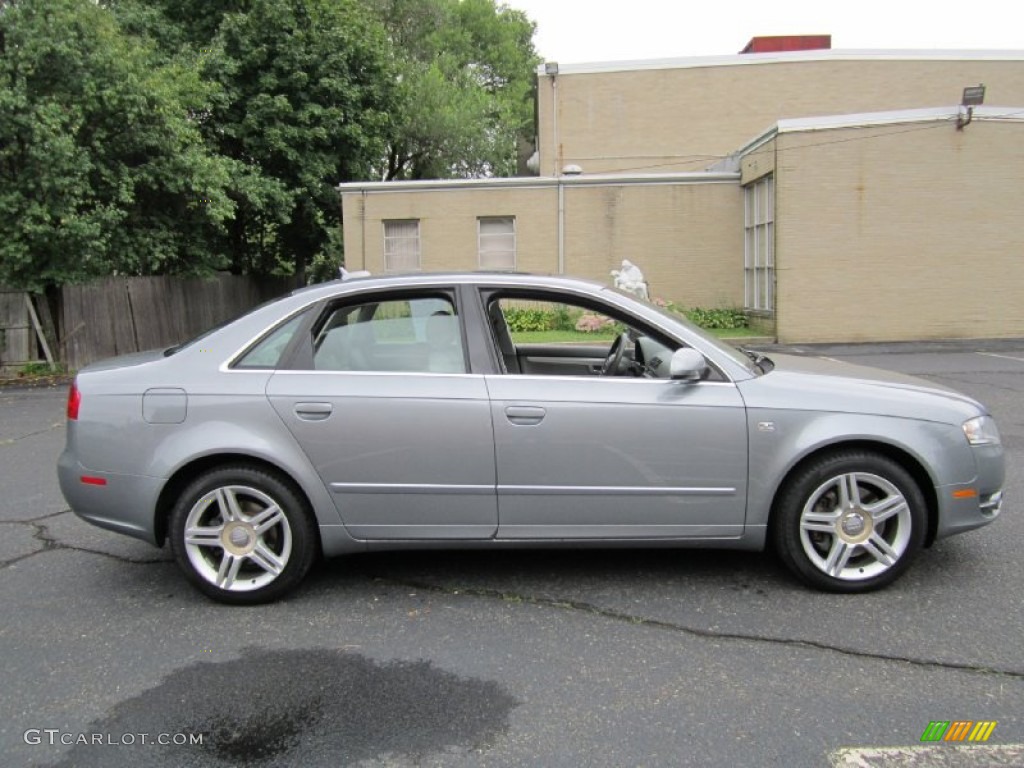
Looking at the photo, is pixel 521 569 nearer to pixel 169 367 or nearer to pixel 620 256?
pixel 169 367

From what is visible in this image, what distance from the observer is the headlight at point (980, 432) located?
389cm

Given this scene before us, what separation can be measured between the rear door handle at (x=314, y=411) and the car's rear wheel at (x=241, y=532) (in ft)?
1.10

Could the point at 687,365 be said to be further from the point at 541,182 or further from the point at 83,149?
the point at 541,182

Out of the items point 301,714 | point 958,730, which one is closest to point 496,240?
point 301,714

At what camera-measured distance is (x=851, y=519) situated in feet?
12.6

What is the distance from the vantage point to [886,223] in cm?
1748

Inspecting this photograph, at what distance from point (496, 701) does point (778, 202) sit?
16.5 m

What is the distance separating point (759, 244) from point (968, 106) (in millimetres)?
5024

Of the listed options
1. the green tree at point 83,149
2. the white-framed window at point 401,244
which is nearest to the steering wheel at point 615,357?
the green tree at point 83,149

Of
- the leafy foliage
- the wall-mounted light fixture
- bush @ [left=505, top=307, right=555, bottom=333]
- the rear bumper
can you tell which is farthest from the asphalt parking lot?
the wall-mounted light fixture

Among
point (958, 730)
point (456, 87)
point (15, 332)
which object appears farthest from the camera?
point (456, 87)

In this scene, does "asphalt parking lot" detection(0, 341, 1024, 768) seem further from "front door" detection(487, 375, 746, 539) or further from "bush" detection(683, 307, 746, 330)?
"bush" detection(683, 307, 746, 330)

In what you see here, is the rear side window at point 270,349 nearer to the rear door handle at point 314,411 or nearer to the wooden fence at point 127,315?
the rear door handle at point 314,411

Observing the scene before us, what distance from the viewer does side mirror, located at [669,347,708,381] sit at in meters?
3.78
